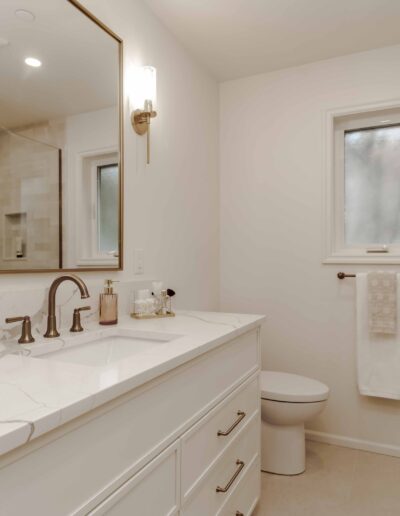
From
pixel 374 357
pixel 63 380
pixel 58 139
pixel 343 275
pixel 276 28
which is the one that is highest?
pixel 276 28

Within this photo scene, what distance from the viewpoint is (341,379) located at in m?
2.32

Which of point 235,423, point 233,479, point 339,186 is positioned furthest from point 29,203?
point 339,186

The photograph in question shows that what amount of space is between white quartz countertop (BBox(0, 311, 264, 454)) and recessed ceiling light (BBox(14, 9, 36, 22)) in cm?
105

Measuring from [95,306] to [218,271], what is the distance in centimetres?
127

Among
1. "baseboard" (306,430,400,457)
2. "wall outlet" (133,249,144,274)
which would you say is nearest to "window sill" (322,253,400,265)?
"baseboard" (306,430,400,457)

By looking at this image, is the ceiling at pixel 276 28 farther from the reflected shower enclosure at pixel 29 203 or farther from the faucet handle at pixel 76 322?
the faucet handle at pixel 76 322

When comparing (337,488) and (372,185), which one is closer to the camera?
(337,488)

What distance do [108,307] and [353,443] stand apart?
5.82 ft

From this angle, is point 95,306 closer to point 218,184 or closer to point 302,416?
point 302,416

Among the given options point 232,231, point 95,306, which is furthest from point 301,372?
point 95,306

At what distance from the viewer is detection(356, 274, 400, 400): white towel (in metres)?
2.13

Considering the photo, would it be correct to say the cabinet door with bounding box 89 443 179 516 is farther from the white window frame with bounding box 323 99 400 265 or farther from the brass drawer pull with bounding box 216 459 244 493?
the white window frame with bounding box 323 99 400 265

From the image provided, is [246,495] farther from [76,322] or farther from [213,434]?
[76,322]

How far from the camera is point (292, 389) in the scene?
6.41 ft
